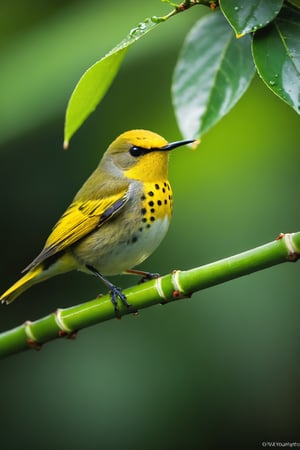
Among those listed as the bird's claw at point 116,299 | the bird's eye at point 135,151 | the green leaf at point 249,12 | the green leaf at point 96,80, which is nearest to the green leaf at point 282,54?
the green leaf at point 249,12

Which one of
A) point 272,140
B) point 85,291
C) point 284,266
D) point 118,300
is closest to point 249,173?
point 272,140

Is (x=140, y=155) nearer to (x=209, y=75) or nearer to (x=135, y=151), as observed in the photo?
(x=135, y=151)

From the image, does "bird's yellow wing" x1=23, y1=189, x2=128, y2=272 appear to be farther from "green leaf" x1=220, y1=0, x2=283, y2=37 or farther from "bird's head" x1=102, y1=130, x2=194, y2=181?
"green leaf" x1=220, y1=0, x2=283, y2=37

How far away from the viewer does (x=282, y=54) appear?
1.58 meters

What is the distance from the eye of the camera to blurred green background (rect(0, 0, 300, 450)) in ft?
10.6

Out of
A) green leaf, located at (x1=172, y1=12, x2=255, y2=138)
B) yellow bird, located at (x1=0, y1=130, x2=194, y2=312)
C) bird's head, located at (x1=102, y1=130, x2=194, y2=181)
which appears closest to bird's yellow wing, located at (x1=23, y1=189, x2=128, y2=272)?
yellow bird, located at (x1=0, y1=130, x2=194, y2=312)

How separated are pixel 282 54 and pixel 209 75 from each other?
0.34 meters

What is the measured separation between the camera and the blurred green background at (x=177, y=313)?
3246 mm

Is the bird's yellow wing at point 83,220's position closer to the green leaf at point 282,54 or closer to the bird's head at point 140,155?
the bird's head at point 140,155

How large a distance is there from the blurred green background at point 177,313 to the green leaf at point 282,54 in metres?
1.35

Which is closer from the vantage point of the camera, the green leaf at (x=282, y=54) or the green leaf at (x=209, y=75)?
the green leaf at (x=282, y=54)

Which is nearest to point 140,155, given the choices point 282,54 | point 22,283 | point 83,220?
point 83,220

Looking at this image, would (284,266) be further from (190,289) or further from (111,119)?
(190,289)

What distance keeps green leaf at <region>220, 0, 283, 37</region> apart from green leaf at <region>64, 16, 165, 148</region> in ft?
0.52
